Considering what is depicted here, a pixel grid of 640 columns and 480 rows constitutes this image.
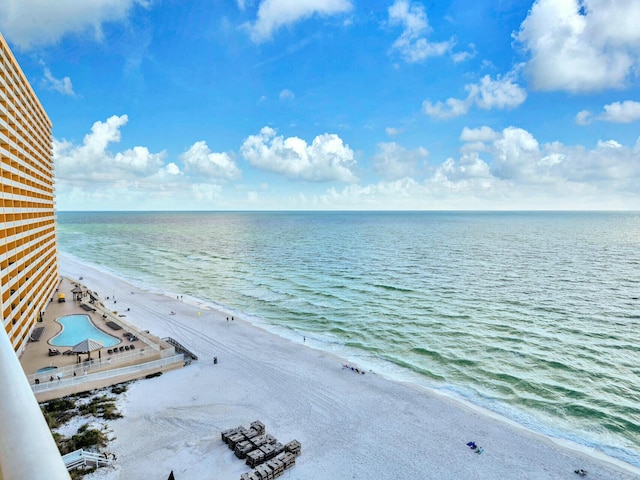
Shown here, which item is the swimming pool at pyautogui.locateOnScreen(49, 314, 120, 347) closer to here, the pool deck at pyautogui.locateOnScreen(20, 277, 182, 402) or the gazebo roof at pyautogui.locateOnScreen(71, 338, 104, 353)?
the pool deck at pyautogui.locateOnScreen(20, 277, 182, 402)

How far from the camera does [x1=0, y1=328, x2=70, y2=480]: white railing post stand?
9.14 ft

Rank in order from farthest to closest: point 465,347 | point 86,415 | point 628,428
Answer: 1. point 465,347
2. point 628,428
3. point 86,415

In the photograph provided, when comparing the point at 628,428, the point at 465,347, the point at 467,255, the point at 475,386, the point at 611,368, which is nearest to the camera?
the point at 628,428

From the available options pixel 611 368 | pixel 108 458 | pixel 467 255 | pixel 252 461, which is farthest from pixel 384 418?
pixel 467 255

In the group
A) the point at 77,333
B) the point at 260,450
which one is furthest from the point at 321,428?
the point at 77,333

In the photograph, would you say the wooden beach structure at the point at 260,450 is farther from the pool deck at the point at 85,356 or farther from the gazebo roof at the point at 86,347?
the gazebo roof at the point at 86,347

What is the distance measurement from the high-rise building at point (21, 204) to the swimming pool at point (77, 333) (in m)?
2.65

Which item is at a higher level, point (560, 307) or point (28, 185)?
point (28, 185)

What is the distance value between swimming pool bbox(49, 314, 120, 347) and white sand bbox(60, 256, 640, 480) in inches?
346

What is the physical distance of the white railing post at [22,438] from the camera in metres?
2.79

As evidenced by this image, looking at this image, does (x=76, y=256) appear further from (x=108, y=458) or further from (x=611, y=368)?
(x=611, y=368)

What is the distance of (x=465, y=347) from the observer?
142ft

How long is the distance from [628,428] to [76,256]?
129898mm

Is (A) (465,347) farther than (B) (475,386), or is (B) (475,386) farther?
(A) (465,347)
